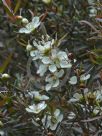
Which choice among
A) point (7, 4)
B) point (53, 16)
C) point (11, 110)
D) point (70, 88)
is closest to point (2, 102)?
point (11, 110)

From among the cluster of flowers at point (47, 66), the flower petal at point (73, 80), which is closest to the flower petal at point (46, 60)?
the cluster of flowers at point (47, 66)

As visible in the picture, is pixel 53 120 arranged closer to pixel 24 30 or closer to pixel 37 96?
pixel 37 96

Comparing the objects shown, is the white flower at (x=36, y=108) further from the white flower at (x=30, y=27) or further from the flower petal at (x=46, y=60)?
the white flower at (x=30, y=27)

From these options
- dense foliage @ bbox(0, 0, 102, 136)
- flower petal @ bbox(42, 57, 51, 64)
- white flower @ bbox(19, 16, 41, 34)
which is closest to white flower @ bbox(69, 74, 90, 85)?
dense foliage @ bbox(0, 0, 102, 136)

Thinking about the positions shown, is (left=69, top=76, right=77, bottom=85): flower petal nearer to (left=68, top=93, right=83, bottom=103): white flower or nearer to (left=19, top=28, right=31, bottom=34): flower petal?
(left=68, top=93, right=83, bottom=103): white flower

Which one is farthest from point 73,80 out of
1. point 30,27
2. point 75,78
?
point 30,27

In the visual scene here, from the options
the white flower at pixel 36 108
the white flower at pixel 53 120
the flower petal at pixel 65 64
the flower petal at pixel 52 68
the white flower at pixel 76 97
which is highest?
the flower petal at pixel 65 64

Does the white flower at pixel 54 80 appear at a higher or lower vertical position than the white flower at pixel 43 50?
lower

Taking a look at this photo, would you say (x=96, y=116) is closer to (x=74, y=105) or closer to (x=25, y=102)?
(x=74, y=105)
